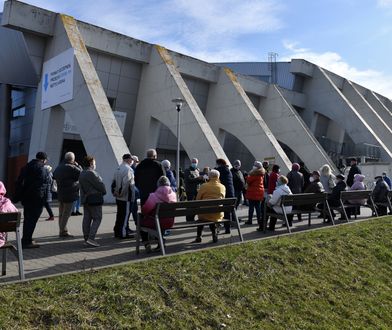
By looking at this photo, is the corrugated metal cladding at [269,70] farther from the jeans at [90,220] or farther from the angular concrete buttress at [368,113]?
the jeans at [90,220]

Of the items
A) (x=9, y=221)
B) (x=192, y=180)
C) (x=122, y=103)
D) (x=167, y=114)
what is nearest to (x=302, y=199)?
(x=192, y=180)

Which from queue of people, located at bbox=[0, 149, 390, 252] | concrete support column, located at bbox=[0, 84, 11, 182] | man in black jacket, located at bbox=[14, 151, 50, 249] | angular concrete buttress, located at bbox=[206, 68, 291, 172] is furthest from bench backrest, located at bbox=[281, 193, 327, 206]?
concrete support column, located at bbox=[0, 84, 11, 182]

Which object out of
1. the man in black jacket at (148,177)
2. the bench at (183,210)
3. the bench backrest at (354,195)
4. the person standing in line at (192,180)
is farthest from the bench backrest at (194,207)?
the bench backrest at (354,195)

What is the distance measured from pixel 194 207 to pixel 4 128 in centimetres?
2183

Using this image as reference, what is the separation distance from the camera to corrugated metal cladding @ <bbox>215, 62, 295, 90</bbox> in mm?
36531

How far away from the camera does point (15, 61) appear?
843 inches

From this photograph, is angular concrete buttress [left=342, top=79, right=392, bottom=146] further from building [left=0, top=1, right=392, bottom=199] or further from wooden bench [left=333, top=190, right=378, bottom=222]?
wooden bench [left=333, top=190, right=378, bottom=222]

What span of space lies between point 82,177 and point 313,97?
28.0 m

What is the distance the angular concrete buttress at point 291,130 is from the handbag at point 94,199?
19309mm

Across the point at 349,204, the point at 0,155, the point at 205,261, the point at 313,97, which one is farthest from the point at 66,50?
the point at 313,97

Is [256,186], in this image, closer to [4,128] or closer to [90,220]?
[90,220]

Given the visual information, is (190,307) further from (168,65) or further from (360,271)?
(168,65)

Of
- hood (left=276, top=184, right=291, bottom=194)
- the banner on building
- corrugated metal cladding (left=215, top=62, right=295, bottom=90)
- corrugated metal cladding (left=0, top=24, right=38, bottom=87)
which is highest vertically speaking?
corrugated metal cladding (left=215, top=62, right=295, bottom=90)

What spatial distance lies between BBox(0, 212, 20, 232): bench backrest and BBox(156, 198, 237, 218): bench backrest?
2132 mm
